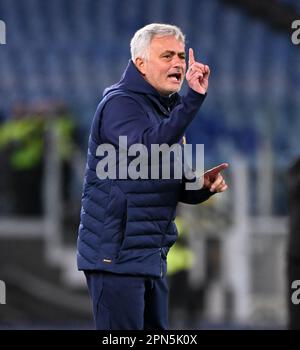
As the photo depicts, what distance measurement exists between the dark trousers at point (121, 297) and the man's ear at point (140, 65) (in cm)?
60

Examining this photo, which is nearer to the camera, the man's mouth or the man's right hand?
the man's right hand

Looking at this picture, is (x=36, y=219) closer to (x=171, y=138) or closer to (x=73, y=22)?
(x=73, y=22)

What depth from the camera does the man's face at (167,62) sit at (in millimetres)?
3129

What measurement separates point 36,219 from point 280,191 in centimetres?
211

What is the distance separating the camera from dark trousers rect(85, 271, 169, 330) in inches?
123

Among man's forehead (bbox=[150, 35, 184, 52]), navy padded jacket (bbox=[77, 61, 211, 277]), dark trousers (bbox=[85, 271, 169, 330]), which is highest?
man's forehead (bbox=[150, 35, 184, 52])

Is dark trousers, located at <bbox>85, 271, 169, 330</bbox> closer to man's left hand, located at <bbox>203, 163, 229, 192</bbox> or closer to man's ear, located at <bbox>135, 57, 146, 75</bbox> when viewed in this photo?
man's left hand, located at <bbox>203, 163, 229, 192</bbox>

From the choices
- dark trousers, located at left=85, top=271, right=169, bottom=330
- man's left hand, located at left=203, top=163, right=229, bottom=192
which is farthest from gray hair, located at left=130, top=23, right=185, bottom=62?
dark trousers, located at left=85, top=271, right=169, bottom=330

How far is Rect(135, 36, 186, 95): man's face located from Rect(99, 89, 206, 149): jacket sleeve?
0.37ft

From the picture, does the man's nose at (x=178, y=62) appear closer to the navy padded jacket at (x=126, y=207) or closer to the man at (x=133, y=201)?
the man at (x=133, y=201)

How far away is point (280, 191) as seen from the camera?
9273 millimetres

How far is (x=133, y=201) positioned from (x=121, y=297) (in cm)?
28

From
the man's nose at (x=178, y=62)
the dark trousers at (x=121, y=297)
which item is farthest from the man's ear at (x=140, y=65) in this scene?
the dark trousers at (x=121, y=297)
